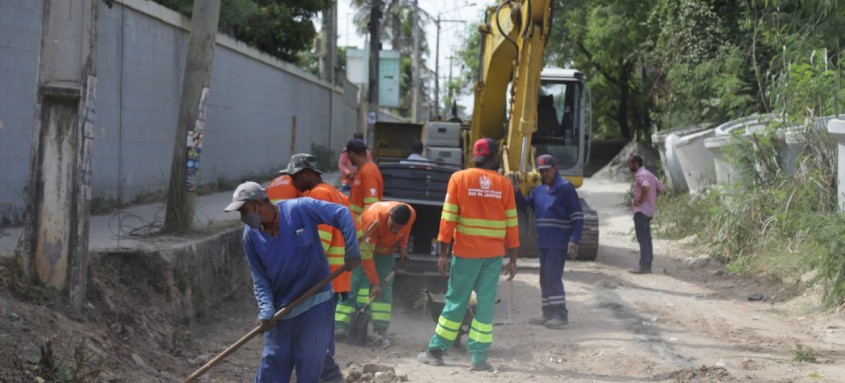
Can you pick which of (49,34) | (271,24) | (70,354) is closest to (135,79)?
Answer: (49,34)

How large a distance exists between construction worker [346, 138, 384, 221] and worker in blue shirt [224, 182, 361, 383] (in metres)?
3.34

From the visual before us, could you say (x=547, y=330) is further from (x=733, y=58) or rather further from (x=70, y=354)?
(x=733, y=58)

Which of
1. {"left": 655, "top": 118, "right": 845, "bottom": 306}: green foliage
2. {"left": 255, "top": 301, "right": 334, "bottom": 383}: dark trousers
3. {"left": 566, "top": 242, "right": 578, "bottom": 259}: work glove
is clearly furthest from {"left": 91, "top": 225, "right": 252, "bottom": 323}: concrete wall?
{"left": 655, "top": 118, "right": 845, "bottom": 306}: green foliage

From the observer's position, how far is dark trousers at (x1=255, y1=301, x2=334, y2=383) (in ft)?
17.9

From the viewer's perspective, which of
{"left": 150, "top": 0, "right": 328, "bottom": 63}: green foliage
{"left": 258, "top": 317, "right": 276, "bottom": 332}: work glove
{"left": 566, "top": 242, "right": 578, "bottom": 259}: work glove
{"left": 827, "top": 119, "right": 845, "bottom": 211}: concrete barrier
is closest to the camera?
{"left": 258, "top": 317, "right": 276, "bottom": 332}: work glove

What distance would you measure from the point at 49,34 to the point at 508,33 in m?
6.98

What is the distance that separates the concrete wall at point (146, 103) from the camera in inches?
388

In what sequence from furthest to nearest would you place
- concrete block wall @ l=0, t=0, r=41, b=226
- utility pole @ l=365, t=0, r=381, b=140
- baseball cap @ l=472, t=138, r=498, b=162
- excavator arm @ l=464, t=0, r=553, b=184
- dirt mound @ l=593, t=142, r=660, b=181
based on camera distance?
1. dirt mound @ l=593, t=142, r=660, b=181
2. utility pole @ l=365, t=0, r=381, b=140
3. excavator arm @ l=464, t=0, r=553, b=184
4. concrete block wall @ l=0, t=0, r=41, b=226
5. baseball cap @ l=472, t=138, r=498, b=162

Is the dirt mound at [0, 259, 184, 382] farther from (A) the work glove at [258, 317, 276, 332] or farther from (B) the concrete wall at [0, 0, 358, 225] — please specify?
(B) the concrete wall at [0, 0, 358, 225]

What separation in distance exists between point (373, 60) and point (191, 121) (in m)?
15.2

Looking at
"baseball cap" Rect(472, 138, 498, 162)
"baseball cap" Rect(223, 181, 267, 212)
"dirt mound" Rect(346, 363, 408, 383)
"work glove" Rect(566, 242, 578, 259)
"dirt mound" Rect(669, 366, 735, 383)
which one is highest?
"baseball cap" Rect(472, 138, 498, 162)

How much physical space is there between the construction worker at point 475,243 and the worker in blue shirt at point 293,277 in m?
2.35

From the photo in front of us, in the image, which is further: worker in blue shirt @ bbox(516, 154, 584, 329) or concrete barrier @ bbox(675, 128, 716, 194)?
concrete barrier @ bbox(675, 128, 716, 194)

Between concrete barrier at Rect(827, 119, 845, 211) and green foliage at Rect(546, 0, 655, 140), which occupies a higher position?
green foliage at Rect(546, 0, 655, 140)
